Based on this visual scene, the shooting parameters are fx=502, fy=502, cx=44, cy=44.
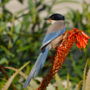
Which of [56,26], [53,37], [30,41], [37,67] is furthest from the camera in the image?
[30,41]

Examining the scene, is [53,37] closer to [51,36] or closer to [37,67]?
[51,36]

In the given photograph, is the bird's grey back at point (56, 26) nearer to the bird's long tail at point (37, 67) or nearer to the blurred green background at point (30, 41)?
the bird's long tail at point (37, 67)

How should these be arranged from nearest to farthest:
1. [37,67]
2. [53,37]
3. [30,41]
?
[37,67]
[53,37]
[30,41]

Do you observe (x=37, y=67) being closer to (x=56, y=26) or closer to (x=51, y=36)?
(x=51, y=36)

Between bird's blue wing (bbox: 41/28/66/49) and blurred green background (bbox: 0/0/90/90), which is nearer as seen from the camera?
bird's blue wing (bbox: 41/28/66/49)

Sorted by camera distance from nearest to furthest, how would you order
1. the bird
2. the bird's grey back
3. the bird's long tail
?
the bird's long tail, the bird, the bird's grey back

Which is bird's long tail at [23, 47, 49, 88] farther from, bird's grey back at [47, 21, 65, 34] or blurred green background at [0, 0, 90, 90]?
blurred green background at [0, 0, 90, 90]

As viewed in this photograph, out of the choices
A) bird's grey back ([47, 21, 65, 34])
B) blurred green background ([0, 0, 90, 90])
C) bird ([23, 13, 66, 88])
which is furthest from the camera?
blurred green background ([0, 0, 90, 90])

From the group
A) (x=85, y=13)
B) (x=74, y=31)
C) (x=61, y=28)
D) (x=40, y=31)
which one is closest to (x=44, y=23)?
(x=40, y=31)

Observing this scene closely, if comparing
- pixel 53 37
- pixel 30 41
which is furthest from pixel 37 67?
pixel 30 41

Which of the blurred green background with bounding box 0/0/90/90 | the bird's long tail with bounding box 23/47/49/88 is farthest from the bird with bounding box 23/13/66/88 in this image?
the blurred green background with bounding box 0/0/90/90

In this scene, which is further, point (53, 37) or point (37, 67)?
point (53, 37)

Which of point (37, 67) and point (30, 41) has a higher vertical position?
point (37, 67)

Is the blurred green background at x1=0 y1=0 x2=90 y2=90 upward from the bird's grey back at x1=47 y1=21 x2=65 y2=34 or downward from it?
downward
